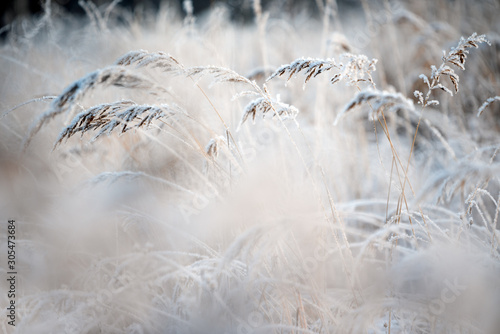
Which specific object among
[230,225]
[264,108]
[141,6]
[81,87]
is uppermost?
[141,6]

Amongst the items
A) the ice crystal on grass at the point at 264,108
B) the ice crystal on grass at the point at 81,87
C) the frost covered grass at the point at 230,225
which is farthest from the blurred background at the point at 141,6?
the ice crystal on grass at the point at 81,87

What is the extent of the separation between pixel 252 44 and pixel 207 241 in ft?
17.9

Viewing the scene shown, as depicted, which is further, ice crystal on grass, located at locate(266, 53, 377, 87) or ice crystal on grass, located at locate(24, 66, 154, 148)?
ice crystal on grass, located at locate(266, 53, 377, 87)

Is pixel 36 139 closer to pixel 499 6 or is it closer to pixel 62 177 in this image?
pixel 62 177

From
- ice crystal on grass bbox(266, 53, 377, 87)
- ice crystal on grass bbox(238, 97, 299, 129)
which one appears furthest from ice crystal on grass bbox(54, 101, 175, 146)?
ice crystal on grass bbox(266, 53, 377, 87)

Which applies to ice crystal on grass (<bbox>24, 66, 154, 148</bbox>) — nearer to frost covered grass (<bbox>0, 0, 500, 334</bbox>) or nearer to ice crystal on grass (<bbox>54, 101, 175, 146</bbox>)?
frost covered grass (<bbox>0, 0, 500, 334</bbox>)

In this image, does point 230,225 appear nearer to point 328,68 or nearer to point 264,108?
point 264,108

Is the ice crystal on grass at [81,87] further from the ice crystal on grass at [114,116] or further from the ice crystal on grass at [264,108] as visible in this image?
the ice crystal on grass at [264,108]

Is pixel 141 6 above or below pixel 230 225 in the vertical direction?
above

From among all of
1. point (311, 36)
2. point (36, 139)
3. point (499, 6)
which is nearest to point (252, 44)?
point (311, 36)

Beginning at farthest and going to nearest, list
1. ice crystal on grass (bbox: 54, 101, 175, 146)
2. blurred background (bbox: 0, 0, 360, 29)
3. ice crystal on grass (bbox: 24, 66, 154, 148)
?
1. blurred background (bbox: 0, 0, 360, 29)
2. ice crystal on grass (bbox: 54, 101, 175, 146)
3. ice crystal on grass (bbox: 24, 66, 154, 148)

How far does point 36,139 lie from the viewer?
2191 mm

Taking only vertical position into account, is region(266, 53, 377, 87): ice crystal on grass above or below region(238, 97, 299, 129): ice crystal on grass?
above

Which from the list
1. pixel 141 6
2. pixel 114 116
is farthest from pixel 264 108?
pixel 141 6
